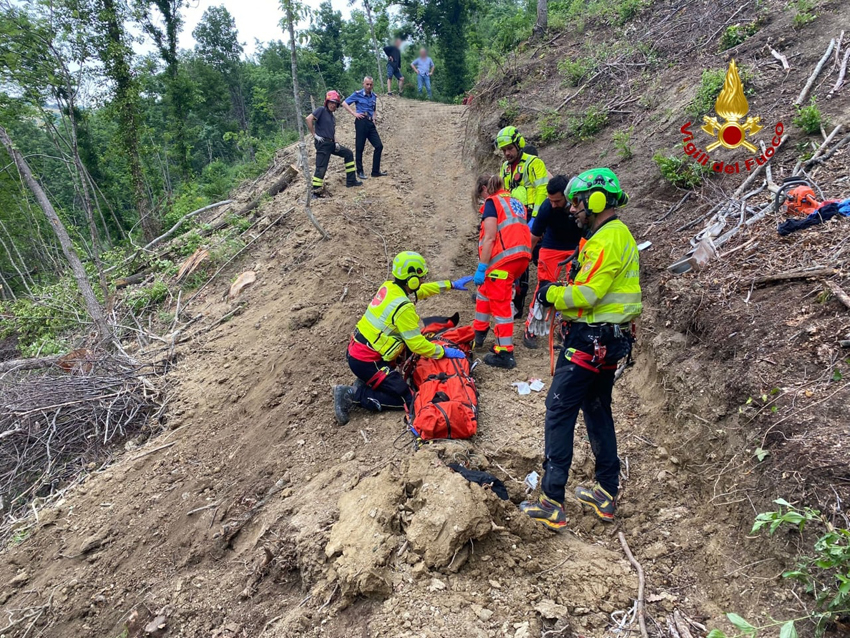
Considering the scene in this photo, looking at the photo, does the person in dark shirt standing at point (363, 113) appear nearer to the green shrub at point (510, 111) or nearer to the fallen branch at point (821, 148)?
the green shrub at point (510, 111)

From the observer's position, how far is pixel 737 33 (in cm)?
725

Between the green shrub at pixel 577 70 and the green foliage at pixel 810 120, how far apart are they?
189 inches

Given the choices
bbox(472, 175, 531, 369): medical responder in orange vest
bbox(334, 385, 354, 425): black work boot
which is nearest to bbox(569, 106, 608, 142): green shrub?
bbox(472, 175, 531, 369): medical responder in orange vest

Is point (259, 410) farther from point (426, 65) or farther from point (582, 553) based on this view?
point (426, 65)

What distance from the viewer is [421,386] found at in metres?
4.30

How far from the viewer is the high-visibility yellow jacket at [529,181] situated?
5.54 m

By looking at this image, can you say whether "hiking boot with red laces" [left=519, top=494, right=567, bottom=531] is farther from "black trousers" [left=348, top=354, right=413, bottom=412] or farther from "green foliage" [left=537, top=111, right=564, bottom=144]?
"green foliage" [left=537, top=111, right=564, bottom=144]

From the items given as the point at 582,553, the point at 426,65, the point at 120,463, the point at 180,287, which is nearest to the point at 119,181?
the point at 426,65

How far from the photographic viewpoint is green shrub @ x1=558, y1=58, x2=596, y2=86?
915 cm

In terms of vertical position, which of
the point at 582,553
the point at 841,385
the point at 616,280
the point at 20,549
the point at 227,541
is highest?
the point at 616,280

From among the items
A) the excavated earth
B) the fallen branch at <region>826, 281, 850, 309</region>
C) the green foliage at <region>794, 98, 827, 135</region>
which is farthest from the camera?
the green foliage at <region>794, 98, 827, 135</region>

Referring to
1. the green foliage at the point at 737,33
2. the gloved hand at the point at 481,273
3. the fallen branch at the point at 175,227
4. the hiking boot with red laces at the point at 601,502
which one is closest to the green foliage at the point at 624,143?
the green foliage at the point at 737,33

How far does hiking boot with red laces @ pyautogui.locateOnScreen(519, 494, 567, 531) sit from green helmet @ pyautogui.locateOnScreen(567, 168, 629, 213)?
1.89 metres

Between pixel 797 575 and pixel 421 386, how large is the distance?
2.81 metres
